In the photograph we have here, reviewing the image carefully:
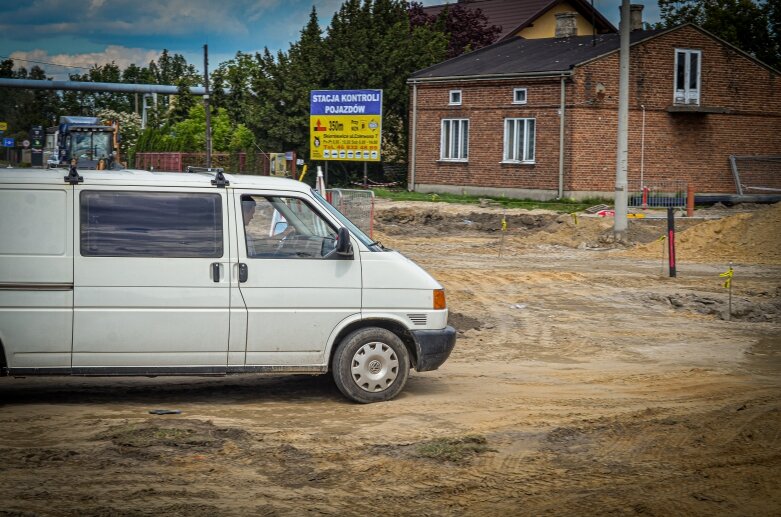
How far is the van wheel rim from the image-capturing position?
33.0 feet

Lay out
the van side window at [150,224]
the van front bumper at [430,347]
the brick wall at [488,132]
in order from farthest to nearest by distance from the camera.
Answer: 1. the brick wall at [488,132]
2. the van front bumper at [430,347]
3. the van side window at [150,224]

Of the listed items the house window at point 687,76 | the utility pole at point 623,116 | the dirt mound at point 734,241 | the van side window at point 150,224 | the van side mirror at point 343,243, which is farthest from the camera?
the house window at point 687,76

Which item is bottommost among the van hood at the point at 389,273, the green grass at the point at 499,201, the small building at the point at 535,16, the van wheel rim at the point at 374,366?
the van wheel rim at the point at 374,366

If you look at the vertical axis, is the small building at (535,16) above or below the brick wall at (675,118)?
above

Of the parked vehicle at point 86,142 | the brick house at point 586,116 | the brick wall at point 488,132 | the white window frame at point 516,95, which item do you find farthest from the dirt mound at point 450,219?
the parked vehicle at point 86,142

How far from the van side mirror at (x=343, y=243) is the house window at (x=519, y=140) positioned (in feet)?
102

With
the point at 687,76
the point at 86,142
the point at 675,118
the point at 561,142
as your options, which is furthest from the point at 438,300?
the point at 86,142

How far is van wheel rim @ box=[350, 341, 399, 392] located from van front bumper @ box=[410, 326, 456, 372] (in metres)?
0.23

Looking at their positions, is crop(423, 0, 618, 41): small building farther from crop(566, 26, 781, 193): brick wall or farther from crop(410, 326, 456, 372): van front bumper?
A: crop(410, 326, 456, 372): van front bumper

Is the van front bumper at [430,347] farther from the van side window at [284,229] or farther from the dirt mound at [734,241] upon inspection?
the dirt mound at [734,241]

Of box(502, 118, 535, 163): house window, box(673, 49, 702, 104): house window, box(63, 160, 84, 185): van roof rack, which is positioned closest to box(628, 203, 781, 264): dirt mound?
box(502, 118, 535, 163): house window

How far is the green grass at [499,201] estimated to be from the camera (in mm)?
A: 37025

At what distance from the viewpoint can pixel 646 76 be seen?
40.4 metres

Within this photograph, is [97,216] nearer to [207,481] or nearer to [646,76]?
[207,481]
